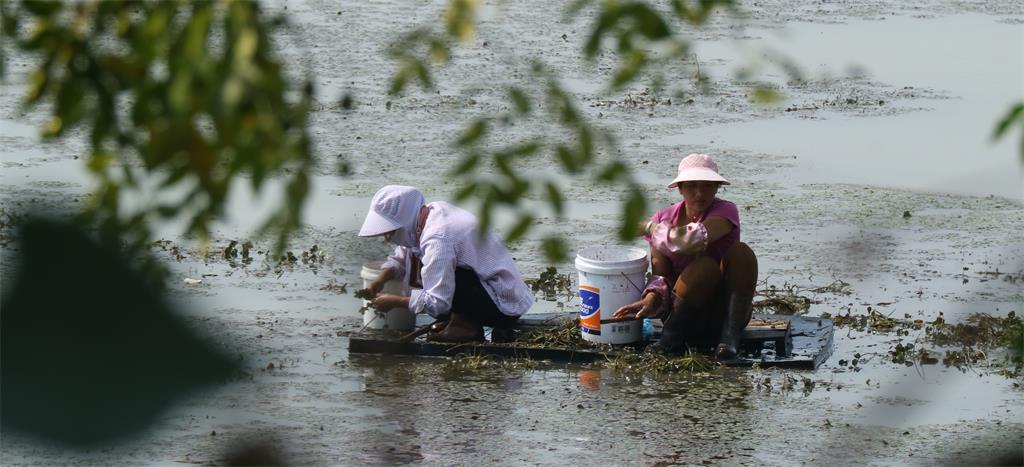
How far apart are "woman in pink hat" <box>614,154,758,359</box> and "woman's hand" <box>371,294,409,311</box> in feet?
3.06

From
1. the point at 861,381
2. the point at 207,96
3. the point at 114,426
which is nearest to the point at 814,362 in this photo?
the point at 861,381

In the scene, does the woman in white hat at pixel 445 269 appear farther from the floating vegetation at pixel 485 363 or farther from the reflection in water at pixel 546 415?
the reflection in water at pixel 546 415

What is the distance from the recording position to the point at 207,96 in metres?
2.27

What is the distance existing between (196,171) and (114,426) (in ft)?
2.81

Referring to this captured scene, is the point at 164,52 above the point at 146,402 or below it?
above

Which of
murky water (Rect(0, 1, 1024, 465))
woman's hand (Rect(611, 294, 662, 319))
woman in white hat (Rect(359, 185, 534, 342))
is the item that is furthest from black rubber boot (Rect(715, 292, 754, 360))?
woman in white hat (Rect(359, 185, 534, 342))

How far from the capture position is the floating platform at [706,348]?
22.3 feet

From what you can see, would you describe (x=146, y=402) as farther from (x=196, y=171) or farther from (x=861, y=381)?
(x=861, y=381)

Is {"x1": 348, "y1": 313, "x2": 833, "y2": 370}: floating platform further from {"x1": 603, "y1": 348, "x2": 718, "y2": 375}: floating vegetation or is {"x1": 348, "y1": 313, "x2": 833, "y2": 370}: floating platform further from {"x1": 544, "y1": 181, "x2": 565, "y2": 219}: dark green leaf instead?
{"x1": 544, "y1": 181, "x2": 565, "y2": 219}: dark green leaf

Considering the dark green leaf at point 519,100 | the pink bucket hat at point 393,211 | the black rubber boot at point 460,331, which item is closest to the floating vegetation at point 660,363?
the black rubber boot at point 460,331

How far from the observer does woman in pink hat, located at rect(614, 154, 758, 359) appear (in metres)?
6.59

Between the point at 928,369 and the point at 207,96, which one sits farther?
the point at 928,369

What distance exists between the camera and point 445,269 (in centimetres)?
679

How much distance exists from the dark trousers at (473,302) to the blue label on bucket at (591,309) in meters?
0.36
